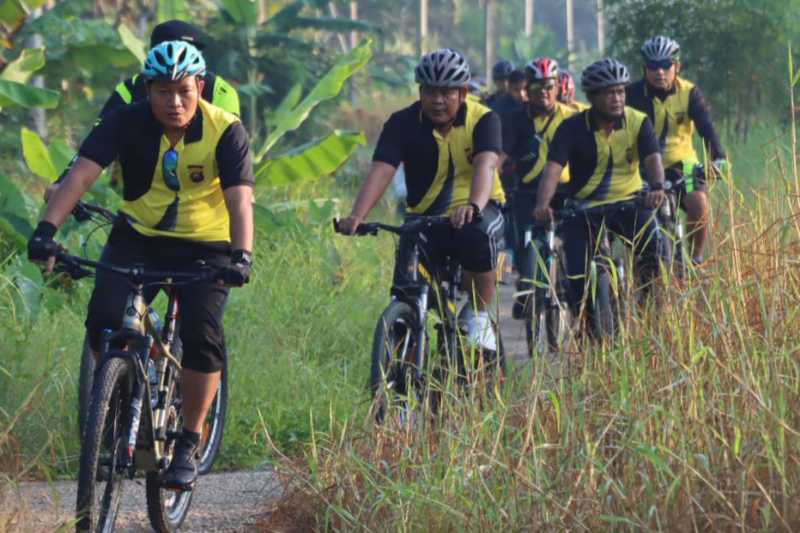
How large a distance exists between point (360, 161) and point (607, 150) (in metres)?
13.0

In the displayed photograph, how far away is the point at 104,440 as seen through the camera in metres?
5.65

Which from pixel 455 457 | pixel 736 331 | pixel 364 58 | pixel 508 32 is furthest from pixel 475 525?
pixel 508 32

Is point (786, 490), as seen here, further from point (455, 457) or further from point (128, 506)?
point (128, 506)

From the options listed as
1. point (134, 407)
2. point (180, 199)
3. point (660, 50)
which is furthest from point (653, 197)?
point (134, 407)

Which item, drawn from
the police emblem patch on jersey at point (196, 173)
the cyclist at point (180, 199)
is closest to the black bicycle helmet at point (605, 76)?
the cyclist at point (180, 199)

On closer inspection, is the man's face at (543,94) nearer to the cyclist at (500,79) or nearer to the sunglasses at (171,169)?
the cyclist at (500,79)

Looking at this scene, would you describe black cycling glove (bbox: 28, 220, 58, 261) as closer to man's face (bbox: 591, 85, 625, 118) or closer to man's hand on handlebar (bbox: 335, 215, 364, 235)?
man's hand on handlebar (bbox: 335, 215, 364, 235)

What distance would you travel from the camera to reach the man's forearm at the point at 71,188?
613 cm

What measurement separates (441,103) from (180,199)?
206 centimetres

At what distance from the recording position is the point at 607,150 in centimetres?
1012

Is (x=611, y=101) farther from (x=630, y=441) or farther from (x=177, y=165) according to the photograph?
(x=630, y=441)

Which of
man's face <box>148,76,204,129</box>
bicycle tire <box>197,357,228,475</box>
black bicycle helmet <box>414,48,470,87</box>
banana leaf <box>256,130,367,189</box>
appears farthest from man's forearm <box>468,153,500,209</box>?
banana leaf <box>256,130,367,189</box>

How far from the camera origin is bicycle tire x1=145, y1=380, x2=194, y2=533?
621cm

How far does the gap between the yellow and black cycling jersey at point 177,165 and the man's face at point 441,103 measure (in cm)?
189
